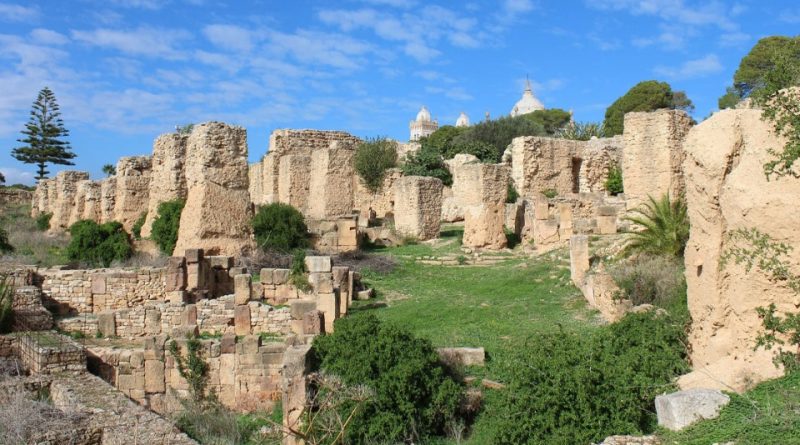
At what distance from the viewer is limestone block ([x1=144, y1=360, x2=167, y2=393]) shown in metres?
10.4

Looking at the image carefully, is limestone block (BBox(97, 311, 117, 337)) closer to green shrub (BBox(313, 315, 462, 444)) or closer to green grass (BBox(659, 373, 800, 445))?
green shrub (BBox(313, 315, 462, 444))

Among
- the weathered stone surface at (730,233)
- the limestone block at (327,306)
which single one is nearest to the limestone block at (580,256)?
the limestone block at (327,306)

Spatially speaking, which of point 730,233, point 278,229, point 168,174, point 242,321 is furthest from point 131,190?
point 730,233

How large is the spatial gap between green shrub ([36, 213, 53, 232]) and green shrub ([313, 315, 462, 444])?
82.1ft

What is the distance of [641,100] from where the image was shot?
44.8m

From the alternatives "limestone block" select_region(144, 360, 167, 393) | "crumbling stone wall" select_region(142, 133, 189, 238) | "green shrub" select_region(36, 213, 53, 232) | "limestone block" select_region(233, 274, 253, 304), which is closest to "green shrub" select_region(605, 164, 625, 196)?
"crumbling stone wall" select_region(142, 133, 189, 238)

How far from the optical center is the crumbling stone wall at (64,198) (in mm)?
28547

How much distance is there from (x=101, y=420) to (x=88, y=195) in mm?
20957

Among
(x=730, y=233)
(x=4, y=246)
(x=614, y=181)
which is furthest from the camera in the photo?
(x=614, y=181)

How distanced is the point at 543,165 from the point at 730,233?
1868cm

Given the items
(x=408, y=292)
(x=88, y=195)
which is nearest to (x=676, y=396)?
(x=408, y=292)

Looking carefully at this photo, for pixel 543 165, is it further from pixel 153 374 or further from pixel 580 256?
pixel 153 374

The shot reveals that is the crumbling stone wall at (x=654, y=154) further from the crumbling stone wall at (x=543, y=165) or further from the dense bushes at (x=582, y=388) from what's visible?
the dense bushes at (x=582, y=388)

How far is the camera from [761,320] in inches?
246
